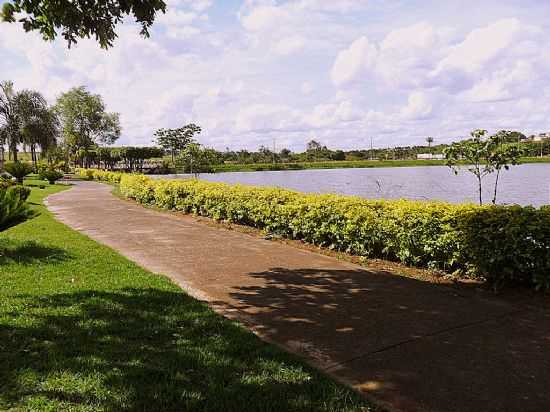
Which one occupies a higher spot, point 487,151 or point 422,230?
point 487,151

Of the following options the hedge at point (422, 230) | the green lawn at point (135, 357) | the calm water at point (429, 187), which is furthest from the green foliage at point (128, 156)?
the green lawn at point (135, 357)

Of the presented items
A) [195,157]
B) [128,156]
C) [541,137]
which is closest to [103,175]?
[195,157]

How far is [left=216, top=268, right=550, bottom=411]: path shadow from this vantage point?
→ 3.32 meters

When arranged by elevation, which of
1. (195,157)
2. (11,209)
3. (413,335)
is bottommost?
(413,335)

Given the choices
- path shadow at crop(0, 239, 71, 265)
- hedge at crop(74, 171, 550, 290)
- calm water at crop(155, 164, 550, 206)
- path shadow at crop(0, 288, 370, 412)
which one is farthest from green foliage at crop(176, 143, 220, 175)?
path shadow at crop(0, 288, 370, 412)

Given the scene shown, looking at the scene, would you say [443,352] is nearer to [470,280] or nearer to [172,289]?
[470,280]

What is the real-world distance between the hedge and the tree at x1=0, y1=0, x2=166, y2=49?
14.6 feet

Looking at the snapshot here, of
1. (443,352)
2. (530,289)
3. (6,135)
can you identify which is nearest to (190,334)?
(443,352)

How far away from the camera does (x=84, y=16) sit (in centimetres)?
625

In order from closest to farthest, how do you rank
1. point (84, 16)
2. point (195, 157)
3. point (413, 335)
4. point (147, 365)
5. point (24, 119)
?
1. point (147, 365)
2. point (413, 335)
3. point (84, 16)
4. point (195, 157)
5. point (24, 119)

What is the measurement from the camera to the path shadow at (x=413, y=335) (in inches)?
131

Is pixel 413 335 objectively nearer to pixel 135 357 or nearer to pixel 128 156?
pixel 135 357

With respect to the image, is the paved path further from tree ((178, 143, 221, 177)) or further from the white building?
the white building

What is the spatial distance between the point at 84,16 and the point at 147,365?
488cm
